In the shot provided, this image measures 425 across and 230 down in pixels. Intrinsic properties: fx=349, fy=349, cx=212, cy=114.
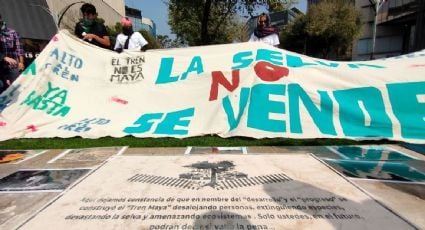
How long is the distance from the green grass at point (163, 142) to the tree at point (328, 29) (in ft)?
122

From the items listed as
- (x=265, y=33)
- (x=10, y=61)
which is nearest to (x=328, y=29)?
(x=265, y=33)

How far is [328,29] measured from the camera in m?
39.2

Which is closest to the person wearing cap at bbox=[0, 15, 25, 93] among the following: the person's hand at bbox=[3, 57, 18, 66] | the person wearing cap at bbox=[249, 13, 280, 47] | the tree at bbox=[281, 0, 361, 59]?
the person's hand at bbox=[3, 57, 18, 66]

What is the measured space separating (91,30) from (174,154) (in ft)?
13.2

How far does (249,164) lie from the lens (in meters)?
A: 3.56

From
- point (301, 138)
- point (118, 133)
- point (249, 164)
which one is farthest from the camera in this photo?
point (118, 133)

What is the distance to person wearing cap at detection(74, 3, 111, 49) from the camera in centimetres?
672

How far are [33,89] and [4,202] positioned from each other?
3485mm

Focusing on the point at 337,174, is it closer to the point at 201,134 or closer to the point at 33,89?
the point at 201,134

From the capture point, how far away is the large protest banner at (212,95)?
4.68m

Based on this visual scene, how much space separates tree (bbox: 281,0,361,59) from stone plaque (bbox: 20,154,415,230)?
3871 centimetres

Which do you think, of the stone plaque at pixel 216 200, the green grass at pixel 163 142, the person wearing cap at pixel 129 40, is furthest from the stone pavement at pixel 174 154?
the person wearing cap at pixel 129 40

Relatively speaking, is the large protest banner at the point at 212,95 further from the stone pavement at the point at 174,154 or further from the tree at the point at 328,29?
the tree at the point at 328,29

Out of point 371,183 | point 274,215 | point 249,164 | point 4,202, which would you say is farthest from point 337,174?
point 4,202
